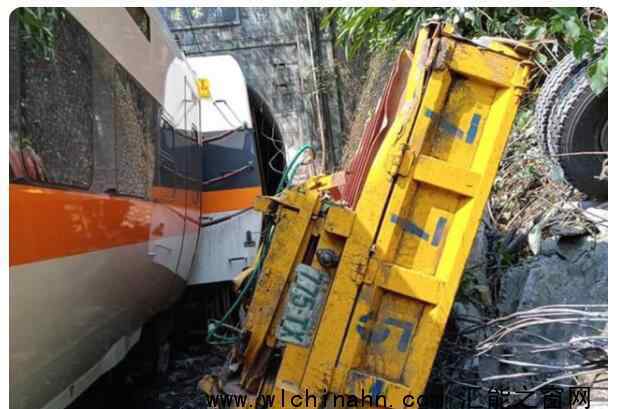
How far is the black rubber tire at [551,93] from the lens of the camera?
352cm

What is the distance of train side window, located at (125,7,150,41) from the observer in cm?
331

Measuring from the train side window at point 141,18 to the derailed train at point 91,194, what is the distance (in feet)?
0.06

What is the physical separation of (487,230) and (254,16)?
7222 mm

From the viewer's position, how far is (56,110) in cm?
219

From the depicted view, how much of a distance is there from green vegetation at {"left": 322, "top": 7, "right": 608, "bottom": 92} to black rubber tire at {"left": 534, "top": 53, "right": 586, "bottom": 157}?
0.13m

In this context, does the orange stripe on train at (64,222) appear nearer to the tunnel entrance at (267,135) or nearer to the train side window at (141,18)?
the train side window at (141,18)

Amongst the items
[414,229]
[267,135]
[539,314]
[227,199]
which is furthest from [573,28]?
[267,135]

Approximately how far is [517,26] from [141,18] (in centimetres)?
282

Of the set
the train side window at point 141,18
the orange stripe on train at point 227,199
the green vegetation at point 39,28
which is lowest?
the orange stripe on train at point 227,199

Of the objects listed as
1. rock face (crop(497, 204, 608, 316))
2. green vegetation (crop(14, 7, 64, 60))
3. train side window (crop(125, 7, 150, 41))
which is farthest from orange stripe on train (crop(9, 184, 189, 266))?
rock face (crop(497, 204, 608, 316))

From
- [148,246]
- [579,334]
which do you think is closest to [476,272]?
[579,334]

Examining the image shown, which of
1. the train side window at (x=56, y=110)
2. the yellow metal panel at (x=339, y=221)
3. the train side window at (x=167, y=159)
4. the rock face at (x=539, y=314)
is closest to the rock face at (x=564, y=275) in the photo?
the rock face at (x=539, y=314)

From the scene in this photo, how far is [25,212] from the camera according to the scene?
5.93 ft

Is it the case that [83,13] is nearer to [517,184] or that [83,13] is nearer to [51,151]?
[51,151]
